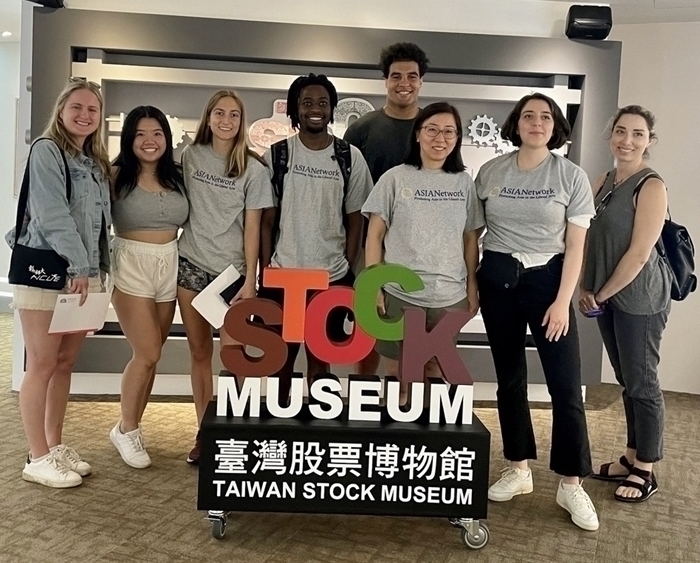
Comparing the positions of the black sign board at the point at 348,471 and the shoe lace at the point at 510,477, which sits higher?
the black sign board at the point at 348,471

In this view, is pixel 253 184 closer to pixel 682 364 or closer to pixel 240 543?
pixel 240 543

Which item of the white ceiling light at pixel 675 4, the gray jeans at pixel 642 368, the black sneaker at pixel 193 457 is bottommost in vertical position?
the black sneaker at pixel 193 457

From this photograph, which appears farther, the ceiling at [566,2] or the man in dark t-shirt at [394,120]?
the ceiling at [566,2]

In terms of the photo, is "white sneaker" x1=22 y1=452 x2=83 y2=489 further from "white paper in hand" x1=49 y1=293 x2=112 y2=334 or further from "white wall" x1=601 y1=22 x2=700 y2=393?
"white wall" x1=601 y1=22 x2=700 y2=393

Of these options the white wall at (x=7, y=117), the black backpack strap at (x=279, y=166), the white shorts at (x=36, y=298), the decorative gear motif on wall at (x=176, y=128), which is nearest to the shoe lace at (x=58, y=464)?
the white shorts at (x=36, y=298)

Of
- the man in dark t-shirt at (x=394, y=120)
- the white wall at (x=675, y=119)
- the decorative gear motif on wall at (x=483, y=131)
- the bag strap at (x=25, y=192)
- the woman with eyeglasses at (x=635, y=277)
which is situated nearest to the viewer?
the bag strap at (x=25, y=192)

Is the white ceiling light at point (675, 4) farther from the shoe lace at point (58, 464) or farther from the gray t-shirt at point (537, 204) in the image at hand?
the shoe lace at point (58, 464)

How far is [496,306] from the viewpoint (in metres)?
2.62

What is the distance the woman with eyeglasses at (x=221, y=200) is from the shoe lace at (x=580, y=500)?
1.46 meters

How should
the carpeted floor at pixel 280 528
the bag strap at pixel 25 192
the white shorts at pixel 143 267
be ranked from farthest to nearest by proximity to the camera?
the white shorts at pixel 143 267, the bag strap at pixel 25 192, the carpeted floor at pixel 280 528

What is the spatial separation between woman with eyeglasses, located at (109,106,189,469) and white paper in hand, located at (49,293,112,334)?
13 cm

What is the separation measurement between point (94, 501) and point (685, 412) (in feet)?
11.7

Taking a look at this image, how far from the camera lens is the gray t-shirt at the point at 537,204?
2.49m

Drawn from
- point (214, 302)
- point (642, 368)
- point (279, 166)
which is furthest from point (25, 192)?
point (642, 368)
